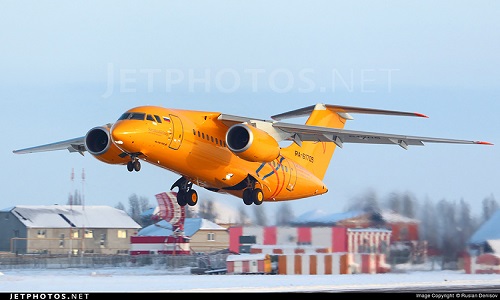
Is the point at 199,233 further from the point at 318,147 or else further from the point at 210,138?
the point at 210,138

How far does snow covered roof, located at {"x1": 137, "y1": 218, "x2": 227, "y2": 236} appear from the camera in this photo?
1627 inches

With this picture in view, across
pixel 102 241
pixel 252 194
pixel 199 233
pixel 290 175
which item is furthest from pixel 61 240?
pixel 252 194

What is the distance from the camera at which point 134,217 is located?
47.0 meters

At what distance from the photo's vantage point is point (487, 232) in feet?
105

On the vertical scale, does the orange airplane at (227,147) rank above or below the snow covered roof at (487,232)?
above

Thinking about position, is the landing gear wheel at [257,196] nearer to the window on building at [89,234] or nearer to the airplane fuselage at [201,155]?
the airplane fuselage at [201,155]

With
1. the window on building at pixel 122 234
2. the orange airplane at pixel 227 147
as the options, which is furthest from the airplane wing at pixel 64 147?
the window on building at pixel 122 234

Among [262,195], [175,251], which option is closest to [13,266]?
[175,251]

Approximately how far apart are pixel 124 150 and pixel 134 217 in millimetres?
18828

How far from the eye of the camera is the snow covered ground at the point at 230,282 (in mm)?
25891

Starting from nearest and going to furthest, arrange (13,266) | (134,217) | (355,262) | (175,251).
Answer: (355,262) < (13,266) < (175,251) < (134,217)

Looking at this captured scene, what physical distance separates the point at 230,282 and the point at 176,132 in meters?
4.33

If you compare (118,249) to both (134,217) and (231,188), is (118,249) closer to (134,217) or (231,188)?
(134,217)

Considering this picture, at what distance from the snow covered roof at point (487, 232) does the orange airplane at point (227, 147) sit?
320cm
